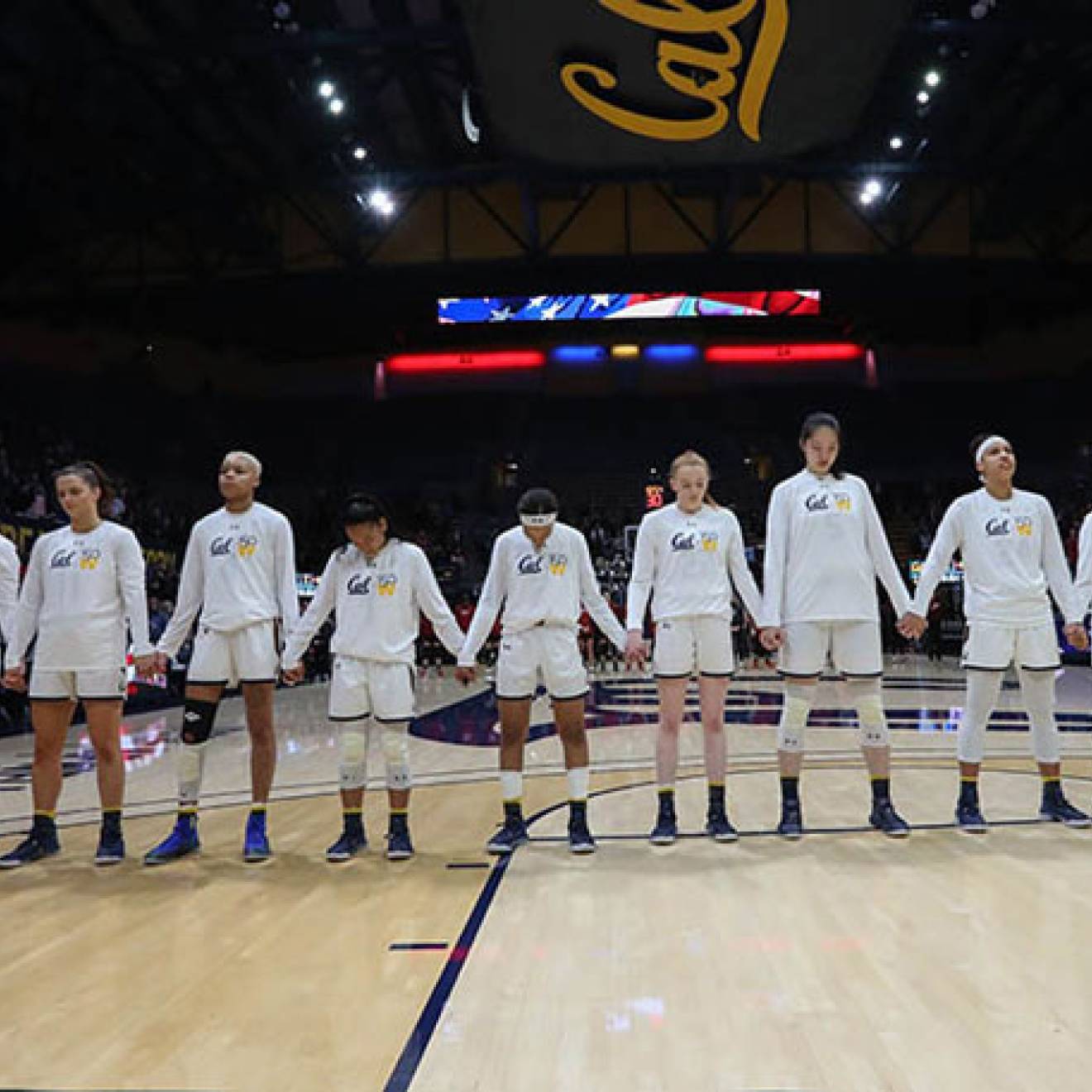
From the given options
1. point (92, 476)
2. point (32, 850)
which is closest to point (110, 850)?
point (32, 850)

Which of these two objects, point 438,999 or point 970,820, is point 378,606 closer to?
point 438,999

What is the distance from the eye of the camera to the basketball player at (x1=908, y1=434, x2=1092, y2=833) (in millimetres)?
5094

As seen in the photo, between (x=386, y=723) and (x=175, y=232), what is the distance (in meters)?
16.3

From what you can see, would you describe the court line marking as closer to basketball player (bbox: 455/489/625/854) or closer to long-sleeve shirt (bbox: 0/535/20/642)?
basketball player (bbox: 455/489/625/854)

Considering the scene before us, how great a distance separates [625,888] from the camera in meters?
4.14

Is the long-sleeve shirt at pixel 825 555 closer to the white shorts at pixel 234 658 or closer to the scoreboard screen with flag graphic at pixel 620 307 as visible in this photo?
the white shorts at pixel 234 658

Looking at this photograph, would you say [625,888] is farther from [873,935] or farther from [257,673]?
[257,673]

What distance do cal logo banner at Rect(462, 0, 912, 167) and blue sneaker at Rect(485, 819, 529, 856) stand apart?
8.01m

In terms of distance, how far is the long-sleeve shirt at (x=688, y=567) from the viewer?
16.8 feet

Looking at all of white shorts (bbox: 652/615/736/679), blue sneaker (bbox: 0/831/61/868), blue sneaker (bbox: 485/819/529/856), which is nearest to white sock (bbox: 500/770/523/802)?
blue sneaker (bbox: 485/819/529/856)

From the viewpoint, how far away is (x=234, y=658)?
5.02 meters

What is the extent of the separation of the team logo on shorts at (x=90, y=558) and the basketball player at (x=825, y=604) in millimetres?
3241

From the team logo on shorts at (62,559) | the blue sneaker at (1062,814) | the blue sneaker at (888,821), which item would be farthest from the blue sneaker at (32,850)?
the blue sneaker at (1062,814)

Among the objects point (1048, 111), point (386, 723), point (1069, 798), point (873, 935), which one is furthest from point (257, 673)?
point (1048, 111)
